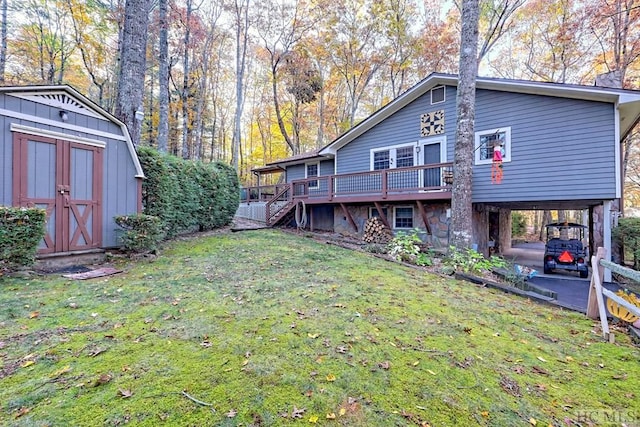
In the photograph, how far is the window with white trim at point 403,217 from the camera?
11.1 metres

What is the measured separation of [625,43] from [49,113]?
21.0 m

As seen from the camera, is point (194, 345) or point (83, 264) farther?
point (83, 264)

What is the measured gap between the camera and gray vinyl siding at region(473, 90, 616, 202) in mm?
7742

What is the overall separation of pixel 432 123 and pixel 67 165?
10.4 m

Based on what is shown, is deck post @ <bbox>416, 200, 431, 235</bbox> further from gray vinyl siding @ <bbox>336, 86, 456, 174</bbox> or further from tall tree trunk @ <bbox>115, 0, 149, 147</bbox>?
tall tree trunk @ <bbox>115, 0, 149, 147</bbox>

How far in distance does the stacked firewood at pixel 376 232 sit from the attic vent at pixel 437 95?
4700 millimetres

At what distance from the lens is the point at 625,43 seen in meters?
13.4

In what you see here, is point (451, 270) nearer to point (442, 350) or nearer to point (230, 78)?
point (442, 350)

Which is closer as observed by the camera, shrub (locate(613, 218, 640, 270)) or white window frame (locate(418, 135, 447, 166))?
shrub (locate(613, 218, 640, 270))

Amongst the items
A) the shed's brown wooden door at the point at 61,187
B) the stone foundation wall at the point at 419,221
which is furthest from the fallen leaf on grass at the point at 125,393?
the stone foundation wall at the point at 419,221

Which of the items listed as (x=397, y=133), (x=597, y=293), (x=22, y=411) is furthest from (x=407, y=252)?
(x=22, y=411)

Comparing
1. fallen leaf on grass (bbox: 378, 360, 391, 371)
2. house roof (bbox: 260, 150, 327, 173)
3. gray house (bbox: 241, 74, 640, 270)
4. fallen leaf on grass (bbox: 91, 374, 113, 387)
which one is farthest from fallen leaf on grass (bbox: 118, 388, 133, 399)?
house roof (bbox: 260, 150, 327, 173)

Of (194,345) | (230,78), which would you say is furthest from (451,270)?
(230,78)

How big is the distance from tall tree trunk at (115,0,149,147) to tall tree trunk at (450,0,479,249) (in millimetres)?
8326
